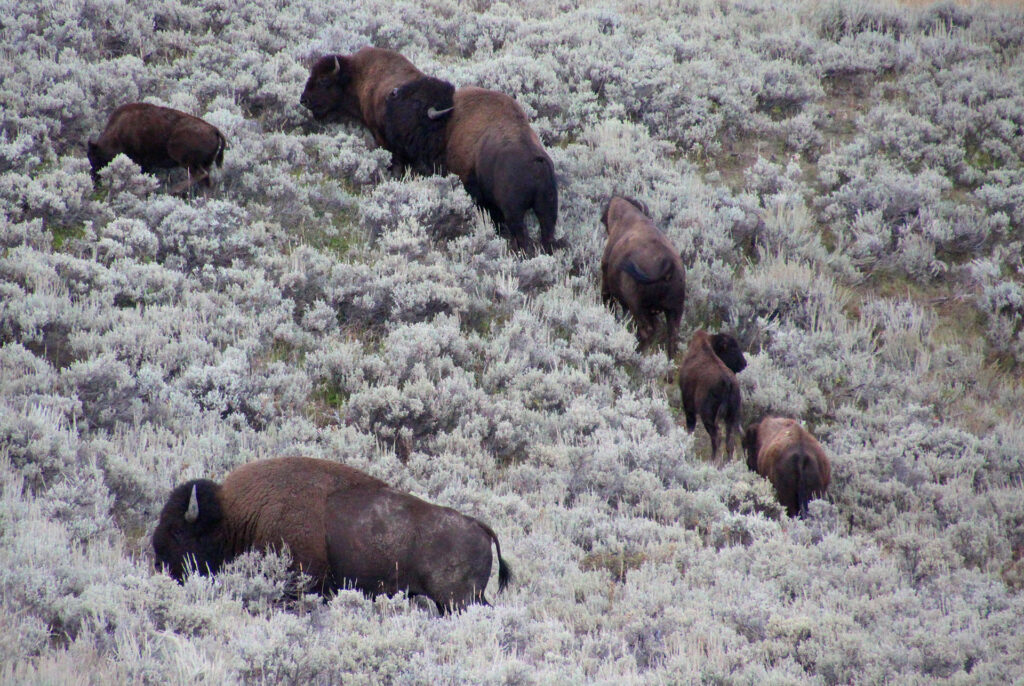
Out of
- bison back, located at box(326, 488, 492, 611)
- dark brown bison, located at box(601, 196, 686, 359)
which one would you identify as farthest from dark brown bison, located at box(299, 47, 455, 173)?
bison back, located at box(326, 488, 492, 611)

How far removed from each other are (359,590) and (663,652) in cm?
190

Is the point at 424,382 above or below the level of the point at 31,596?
below

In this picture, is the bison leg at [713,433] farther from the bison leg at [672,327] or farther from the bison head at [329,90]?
the bison head at [329,90]

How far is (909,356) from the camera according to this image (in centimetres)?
1102

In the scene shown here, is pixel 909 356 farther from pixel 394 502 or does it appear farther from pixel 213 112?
pixel 213 112

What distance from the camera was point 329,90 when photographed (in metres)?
12.4

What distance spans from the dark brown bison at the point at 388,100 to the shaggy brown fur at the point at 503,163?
223mm

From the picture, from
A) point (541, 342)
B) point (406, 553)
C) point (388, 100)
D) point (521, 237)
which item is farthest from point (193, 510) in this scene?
point (388, 100)

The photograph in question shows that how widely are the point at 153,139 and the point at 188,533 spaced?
231 inches

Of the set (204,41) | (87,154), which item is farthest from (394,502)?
(204,41)

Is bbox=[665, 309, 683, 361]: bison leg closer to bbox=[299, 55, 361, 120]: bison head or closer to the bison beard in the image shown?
the bison beard

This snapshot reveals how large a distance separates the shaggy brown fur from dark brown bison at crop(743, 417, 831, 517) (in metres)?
3.84

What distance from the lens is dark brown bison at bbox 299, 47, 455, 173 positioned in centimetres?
1181

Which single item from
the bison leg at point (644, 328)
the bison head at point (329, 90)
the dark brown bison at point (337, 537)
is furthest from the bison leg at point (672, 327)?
the bison head at point (329, 90)
